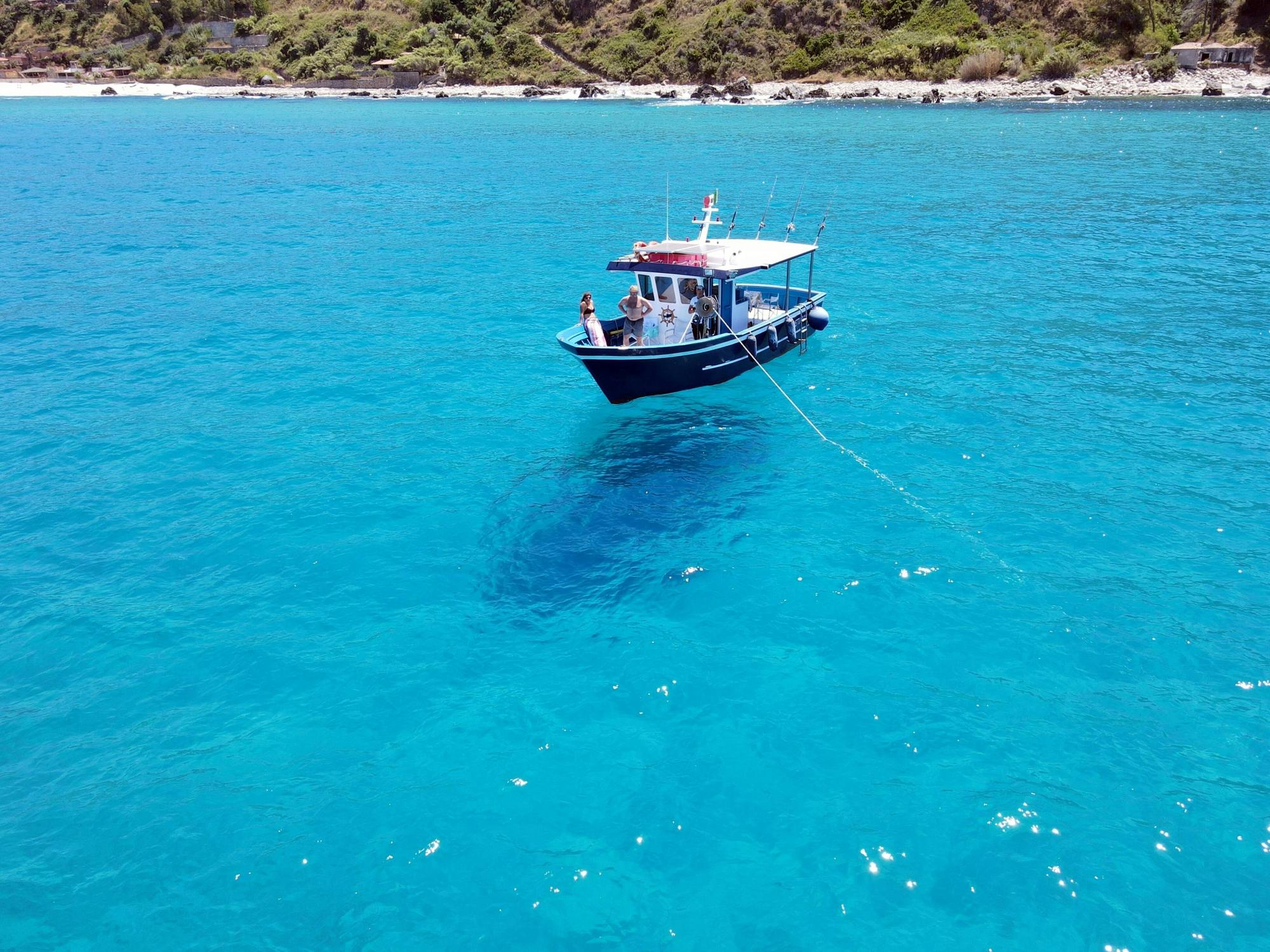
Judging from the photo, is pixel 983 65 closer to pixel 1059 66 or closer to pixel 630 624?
pixel 1059 66

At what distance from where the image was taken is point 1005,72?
332 feet

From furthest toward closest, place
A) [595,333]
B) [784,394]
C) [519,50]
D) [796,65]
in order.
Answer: [519,50] < [796,65] < [784,394] < [595,333]

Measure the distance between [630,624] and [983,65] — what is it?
107 meters

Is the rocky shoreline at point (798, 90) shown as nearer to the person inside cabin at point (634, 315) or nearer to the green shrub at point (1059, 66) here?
the green shrub at point (1059, 66)

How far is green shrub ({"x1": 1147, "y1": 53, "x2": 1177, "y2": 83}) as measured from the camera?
9056 cm

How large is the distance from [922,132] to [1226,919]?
7700 cm

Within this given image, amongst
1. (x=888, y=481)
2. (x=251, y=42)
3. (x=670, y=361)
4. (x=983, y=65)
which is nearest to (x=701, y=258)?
(x=670, y=361)

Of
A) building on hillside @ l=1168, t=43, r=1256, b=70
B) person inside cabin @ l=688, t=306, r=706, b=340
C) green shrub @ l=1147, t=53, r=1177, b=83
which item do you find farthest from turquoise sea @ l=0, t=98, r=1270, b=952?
building on hillside @ l=1168, t=43, r=1256, b=70

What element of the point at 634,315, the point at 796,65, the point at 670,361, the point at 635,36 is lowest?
the point at 670,361

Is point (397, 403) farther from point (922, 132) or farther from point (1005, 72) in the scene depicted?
point (1005, 72)

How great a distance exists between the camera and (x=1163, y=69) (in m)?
90.8

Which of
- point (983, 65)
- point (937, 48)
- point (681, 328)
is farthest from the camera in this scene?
point (937, 48)

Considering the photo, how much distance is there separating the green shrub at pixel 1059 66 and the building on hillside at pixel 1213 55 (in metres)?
9.38

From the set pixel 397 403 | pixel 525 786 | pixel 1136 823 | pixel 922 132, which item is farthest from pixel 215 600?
pixel 922 132
